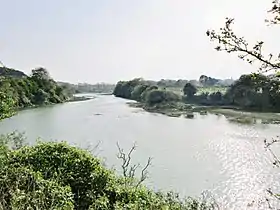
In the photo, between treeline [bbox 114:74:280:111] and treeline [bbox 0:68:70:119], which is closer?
treeline [bbox 114:74:280:111]

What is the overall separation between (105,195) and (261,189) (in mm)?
7394

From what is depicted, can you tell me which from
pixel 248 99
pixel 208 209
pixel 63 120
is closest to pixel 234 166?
pixel 208 209

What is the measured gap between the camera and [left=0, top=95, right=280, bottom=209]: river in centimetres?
1396

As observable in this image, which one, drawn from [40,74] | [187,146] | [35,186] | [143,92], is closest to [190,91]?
[143,92]

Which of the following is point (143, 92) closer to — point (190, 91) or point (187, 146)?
point (190, 91)

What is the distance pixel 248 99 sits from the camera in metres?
38.5

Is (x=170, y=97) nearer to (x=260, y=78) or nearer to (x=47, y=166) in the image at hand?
(x=47, y=166)

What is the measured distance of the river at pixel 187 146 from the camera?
550 inches

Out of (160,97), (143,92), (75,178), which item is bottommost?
(75,178)

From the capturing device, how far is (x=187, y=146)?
2044 cm

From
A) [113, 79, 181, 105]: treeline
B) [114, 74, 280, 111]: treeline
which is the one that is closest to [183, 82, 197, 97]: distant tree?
[114, 74, 280, 111]: treeline

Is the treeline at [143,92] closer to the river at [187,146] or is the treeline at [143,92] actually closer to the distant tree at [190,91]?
the distant tree at [190,91]

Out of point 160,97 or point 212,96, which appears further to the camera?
point 160,97

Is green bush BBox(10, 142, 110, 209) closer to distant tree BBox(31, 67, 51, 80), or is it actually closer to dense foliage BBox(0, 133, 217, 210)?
dense foliage BBox(0, 133, 217, 210)
